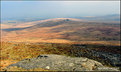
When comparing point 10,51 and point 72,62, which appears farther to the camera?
point 10,51

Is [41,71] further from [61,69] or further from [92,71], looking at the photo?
[92,71]

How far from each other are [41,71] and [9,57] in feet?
73.8

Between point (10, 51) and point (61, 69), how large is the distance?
95.3 feet

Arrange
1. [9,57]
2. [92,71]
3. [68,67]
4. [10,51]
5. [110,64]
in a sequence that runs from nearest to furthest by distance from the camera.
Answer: [92,71] → [68,67] → [110,64] → [9,57] → [10,51]

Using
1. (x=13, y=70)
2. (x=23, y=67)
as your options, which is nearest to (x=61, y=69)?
(x=23, y=67)

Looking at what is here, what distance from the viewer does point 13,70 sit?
19.8 meters

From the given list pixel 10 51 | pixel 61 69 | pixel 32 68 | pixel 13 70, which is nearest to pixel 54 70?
pixel 61 69

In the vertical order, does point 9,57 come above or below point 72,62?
below

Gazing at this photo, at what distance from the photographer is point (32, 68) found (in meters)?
20.5

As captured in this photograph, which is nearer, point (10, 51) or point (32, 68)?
point (32, 68)

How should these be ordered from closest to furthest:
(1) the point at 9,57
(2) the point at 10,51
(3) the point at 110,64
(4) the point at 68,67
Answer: (4) the point at 68,67
(3) the point at 110,64
(1) the point at 9,57
(2) the point at 10,51

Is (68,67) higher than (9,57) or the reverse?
higher

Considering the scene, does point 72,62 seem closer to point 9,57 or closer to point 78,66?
point 78,66

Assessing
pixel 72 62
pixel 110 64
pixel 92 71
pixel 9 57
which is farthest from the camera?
pixel 9 57
